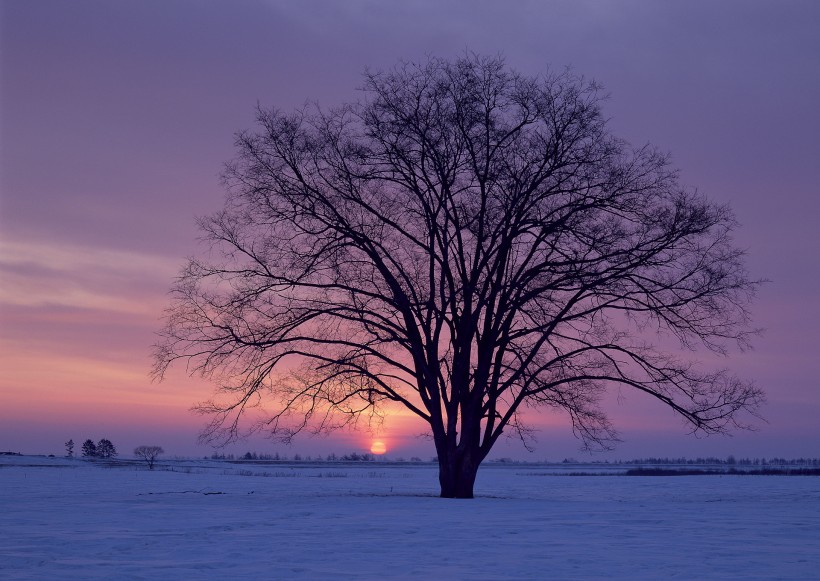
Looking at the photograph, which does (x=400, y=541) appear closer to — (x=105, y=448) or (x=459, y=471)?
(x=459, y=471)

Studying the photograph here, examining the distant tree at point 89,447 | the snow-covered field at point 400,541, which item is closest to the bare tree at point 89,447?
the distant tree at point 89,447

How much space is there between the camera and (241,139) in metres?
26.0

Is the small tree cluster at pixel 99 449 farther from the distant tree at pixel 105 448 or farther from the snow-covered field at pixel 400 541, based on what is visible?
the snow-covered field at pixel 400 541

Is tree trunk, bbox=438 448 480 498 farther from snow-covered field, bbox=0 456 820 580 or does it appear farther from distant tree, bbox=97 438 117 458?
distant tree, bbox=97 438 117 458

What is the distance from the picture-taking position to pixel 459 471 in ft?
82.4

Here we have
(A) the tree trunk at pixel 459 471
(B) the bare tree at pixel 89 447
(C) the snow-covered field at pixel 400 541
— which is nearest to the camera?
(C) the snow-covered field at pixel 400 541

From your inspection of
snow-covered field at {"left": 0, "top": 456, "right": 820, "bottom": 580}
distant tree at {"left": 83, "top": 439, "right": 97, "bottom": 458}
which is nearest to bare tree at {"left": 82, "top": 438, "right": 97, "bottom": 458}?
distant tree at {"left": 83, "top": 439, "right": 97, "bottom": 458}

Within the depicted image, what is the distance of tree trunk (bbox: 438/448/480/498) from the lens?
25.1m

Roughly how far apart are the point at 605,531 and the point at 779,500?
1393 cm

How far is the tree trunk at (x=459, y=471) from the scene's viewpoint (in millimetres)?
25125

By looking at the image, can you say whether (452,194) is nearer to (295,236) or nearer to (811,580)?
(295,236)

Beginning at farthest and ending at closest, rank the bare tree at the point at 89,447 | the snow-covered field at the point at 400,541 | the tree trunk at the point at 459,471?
the bare tree at the point at 89,447, the tree trunk at the point at 459,471, the snow-covered field at the point at 400,541

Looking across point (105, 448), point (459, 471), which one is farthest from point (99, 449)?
point (459, 471)

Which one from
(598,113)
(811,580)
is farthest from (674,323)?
(811,580)
